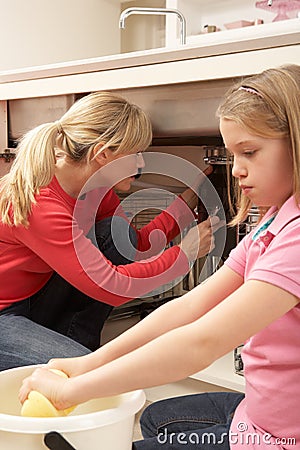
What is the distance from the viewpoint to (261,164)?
0.82 metres

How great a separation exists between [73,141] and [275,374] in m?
0.70

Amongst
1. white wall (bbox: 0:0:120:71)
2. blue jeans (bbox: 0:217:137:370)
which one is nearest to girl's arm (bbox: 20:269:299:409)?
blue jeans (bbox: 0:217:137:370)

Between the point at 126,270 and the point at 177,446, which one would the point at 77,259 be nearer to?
the point at 126,270

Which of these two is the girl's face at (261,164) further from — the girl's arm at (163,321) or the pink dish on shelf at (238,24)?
the pink dish on shelf at (238,24)

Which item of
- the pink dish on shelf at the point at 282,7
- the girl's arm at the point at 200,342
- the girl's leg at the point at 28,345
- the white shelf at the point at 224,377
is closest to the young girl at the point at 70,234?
the girl's leg at the point at 28,345

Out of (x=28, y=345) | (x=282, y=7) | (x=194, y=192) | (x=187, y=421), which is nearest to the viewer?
(x=187, y=421)

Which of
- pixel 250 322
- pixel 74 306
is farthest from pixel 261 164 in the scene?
pixel 74 306

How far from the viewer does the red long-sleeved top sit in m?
1.26

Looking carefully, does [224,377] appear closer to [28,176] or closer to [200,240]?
[200,240]

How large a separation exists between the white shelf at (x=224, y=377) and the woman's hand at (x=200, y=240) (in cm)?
26

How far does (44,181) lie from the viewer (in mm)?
1272

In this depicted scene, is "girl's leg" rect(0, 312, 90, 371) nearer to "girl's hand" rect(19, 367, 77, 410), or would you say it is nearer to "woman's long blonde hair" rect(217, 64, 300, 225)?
"girl's hand" rect(19, 367, 77, 410)

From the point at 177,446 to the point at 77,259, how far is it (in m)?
0.48

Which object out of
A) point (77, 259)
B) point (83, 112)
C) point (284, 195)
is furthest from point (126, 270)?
point (284, 195)
